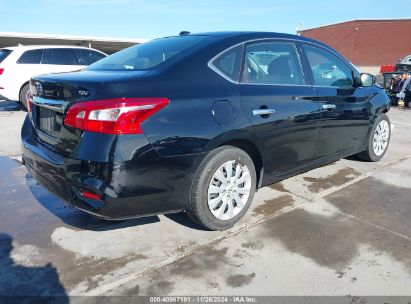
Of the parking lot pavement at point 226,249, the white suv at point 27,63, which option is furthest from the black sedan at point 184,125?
the white suv at point 27,63

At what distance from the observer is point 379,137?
17.8ft

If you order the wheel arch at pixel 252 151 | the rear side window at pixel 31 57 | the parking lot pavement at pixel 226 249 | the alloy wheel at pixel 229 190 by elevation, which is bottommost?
the parking lot pavement at pixel 226 249

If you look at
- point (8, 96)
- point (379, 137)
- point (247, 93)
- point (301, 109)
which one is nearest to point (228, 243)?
point (247, 93)

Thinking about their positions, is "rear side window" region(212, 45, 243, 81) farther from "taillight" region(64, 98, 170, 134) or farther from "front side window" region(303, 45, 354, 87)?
"front side window" region(303, 45, 354, 87)

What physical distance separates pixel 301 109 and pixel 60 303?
2663mm

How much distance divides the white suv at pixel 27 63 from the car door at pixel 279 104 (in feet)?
25.9

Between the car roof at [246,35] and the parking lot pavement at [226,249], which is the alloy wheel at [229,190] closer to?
the parking lot pavement at [226,249]

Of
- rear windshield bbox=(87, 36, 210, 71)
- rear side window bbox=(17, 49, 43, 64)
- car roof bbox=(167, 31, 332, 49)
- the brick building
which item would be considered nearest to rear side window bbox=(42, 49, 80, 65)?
rear side window bbox=(17, 49, 43, 64)

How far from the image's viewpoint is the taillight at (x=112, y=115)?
261cm

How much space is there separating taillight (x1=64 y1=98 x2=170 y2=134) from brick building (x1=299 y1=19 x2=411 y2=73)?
46.8 metres

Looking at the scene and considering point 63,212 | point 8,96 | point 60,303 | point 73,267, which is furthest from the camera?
point 8,96

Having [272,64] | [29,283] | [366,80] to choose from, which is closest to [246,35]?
[272,64]

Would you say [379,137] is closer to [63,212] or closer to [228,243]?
[228,243]

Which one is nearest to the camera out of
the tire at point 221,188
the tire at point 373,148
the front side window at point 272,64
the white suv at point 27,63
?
the tire at point 221,188
